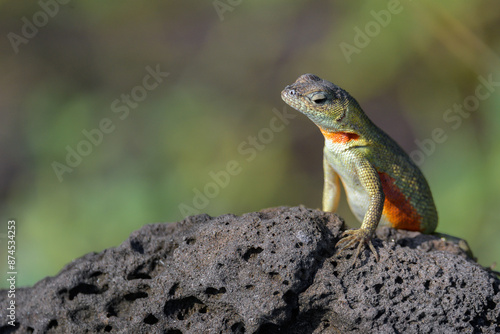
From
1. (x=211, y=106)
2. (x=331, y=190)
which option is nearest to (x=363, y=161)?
(x=331, y=190)

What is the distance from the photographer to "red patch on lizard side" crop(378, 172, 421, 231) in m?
5.80

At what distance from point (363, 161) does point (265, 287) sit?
196 centimetres

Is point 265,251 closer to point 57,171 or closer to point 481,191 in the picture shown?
point 481,191

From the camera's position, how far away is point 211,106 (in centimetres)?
1109

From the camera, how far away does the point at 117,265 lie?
4672 millimetres

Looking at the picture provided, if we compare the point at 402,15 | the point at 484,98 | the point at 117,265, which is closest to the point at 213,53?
the point at 402,15

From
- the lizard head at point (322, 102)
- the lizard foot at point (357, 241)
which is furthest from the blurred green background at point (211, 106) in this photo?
the lizard foot at point (357, 241)

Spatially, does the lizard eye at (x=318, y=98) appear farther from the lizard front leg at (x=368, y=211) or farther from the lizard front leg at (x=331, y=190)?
the lizard front leg at (x=331, y=190)

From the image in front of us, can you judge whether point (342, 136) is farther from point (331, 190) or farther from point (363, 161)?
point (331, 190)

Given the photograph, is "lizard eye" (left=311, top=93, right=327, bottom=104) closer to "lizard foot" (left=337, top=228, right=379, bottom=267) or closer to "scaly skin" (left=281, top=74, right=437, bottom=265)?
"scaly skin" (left=281, top=74, right=437, bottom=265)

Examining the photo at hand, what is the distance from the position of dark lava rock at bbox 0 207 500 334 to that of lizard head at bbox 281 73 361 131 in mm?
1102

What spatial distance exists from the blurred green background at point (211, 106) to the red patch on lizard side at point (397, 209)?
3.51 m

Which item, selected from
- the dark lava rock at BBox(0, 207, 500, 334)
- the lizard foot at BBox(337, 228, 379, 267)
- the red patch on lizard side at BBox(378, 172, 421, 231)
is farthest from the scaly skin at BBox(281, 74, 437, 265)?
the dark lava rock at BBox(0, 207, 500, 334)

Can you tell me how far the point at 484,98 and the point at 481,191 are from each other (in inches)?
66.9
